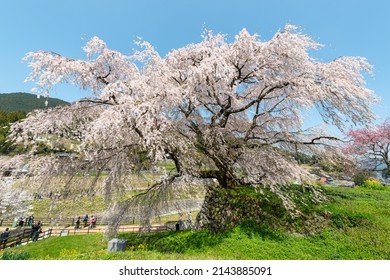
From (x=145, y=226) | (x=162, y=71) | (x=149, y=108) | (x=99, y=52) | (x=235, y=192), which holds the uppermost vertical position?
(x=99, y=52)

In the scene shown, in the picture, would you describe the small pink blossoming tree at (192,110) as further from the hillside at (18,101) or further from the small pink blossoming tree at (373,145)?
the hillside at (18,101)

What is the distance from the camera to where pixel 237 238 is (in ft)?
24.1

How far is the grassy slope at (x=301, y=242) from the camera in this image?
21.3 ft

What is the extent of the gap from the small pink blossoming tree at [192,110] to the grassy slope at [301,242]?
125 centimetres

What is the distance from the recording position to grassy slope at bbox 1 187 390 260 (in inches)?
256

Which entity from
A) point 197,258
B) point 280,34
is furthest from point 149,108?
point 280,34

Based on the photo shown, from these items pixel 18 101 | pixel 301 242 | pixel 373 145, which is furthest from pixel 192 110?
pixel 18 101

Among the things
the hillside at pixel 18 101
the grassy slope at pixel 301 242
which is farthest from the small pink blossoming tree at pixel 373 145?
the hillside at pixel 18 101

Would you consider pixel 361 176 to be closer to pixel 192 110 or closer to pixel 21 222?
pixel 192 110

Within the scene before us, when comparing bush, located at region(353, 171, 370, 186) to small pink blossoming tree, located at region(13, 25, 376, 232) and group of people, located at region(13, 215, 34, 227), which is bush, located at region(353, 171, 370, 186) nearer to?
small pink blossoming tree, located at region(13, 25, 376, 232)

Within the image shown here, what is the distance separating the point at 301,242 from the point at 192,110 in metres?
5.68

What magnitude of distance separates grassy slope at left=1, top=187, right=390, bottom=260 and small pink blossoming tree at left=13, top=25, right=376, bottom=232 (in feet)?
4.11

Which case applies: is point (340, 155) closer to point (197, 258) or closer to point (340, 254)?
point (340, 254)

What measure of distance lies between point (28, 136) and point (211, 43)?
7.17 metres
